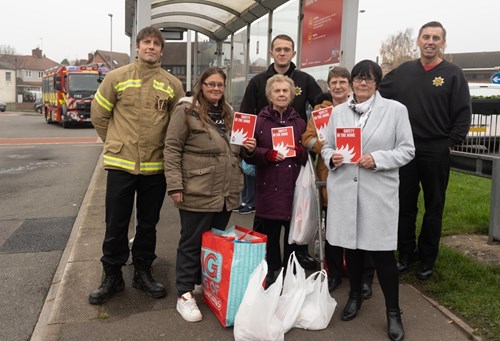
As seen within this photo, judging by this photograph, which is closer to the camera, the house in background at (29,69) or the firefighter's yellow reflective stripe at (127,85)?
the firefighter's yellow reflective stripe at (127,85)

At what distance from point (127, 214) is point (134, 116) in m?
0.74

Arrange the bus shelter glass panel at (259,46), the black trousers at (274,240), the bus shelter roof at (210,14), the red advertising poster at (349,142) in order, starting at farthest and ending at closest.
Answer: the bus shelter glass panel at (259,46), the bus shelter roof at (210,14), the black trousers at (274,240), the red advertising poster at (349,142)

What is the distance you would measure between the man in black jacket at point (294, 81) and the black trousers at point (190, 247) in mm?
986

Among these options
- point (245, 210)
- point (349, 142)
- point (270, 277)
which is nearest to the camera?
point (349, 142)

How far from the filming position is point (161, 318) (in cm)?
341

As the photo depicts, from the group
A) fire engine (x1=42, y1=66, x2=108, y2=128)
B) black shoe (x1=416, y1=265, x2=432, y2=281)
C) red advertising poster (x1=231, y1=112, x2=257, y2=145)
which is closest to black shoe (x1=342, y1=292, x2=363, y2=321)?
black shoe (x1=416, y1=265, x2=432, y2=281)

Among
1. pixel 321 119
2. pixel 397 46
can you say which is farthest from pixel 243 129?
pixel 397 46

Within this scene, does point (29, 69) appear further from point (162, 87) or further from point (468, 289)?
point (468, 289)

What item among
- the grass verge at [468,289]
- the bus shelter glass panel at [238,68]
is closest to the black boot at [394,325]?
the grass verge at [468,289]

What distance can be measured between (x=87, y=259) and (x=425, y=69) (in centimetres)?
348

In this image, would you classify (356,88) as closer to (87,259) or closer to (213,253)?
(213,253)

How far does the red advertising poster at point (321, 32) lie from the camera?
5422 millimetres

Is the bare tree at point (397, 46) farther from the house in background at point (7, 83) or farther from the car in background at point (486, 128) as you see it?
the house in background at point (7, 83)

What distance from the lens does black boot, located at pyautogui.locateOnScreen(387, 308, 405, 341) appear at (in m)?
3.12
